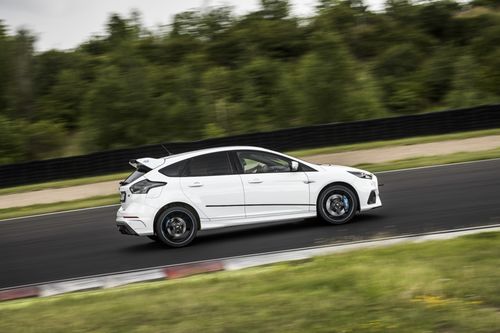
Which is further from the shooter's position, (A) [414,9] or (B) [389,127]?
(A) [414,9]

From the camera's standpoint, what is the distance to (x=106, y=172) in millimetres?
23812

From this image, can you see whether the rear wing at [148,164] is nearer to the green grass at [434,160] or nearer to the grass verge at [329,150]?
the green grass at [434,160]

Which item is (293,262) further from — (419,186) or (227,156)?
(419,186)

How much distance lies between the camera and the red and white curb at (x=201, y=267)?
9109 millimetres

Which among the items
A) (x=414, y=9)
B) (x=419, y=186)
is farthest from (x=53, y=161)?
(x=414, y=9)

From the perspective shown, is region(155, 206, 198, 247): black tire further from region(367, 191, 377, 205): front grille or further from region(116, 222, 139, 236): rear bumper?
region(367, 191, 377, 205): front grille

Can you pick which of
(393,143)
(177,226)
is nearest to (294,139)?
(393,143)

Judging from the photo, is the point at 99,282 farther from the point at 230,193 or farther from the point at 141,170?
the point at 230,193

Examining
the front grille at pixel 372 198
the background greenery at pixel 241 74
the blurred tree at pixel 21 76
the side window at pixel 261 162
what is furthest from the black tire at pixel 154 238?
the blurred tree at pixel 21 76

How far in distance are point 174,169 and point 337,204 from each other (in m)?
2.63

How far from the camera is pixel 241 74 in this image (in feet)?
128

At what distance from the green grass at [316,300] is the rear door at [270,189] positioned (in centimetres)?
277

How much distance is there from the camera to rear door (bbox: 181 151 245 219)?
11258mm

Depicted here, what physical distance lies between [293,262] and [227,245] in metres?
A: 2.32
